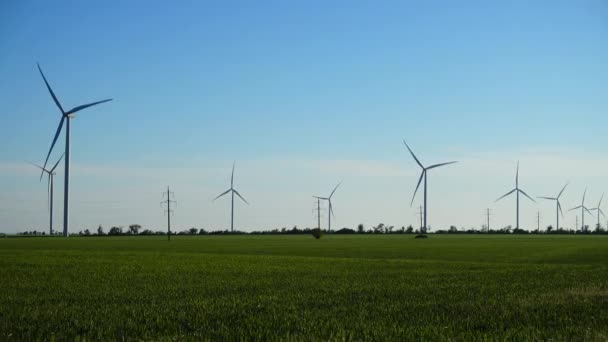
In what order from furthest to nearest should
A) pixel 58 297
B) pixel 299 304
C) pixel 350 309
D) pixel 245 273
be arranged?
pixel 245 273, pixel 58 297, pixel 299 304, pixel 350 309

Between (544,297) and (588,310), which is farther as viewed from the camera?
(544,297)

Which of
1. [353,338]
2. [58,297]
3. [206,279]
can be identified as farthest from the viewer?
[206,279]

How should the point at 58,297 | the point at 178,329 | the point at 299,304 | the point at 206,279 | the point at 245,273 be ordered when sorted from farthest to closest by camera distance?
the point at 245,273, the point at 206,279, the point at 58,297, the point at 299,304, the point at 178,329

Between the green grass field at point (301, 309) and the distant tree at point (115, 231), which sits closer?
the green grass field at point (301, 309)

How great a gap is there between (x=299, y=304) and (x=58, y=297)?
784 cm

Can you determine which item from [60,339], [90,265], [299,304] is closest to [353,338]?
[60,339]

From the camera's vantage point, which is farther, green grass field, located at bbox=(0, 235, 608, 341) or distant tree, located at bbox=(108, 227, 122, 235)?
distant tree, located at bbox=(108, 227, 122, 235)

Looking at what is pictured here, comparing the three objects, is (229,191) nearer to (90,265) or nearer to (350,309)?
(90,265)

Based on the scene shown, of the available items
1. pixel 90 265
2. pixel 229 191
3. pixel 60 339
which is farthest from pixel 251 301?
pixel 229 191

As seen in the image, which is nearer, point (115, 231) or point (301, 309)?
point (301, 309)

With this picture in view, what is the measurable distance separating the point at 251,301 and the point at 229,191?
136 meters

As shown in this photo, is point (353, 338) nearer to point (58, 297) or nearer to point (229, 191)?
point (58, 297)

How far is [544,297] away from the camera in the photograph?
1845cm

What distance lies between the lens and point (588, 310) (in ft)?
49.9
